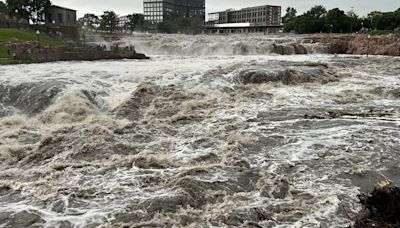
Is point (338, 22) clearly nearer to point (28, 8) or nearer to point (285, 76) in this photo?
point (28, 8)

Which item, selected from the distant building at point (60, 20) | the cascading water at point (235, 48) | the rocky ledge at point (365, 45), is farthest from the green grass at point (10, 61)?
the rocky ledge at point (365, 45)

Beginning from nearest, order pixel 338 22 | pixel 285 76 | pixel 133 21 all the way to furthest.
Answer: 1. pixel 285 76
2. pixel 338 22
3. pixel 133 21

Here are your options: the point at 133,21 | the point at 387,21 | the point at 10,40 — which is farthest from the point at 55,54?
the point at 133,21

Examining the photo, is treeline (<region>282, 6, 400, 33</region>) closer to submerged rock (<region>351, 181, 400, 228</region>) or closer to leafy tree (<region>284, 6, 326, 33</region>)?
leafy tree (<region>284, 6, 326, 33</region>)

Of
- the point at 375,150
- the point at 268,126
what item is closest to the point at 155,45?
the point at 268,126

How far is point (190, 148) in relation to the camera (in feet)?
36.0

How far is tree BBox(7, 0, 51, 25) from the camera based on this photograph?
53.0m

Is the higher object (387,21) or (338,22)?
(338,22)

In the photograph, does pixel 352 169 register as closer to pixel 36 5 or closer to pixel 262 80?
pixel 262 80

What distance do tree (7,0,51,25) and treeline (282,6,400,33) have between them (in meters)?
46.1

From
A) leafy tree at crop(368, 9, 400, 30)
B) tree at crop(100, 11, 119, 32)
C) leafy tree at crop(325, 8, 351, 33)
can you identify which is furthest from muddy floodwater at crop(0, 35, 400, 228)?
tree at crop(100, 11, 119, 32)

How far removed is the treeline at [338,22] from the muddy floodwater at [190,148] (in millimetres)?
45186

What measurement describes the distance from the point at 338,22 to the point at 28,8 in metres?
50.4

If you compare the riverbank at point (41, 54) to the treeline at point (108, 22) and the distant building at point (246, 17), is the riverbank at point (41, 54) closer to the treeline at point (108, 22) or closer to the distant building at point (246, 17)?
the treeline at point (108, 22)
